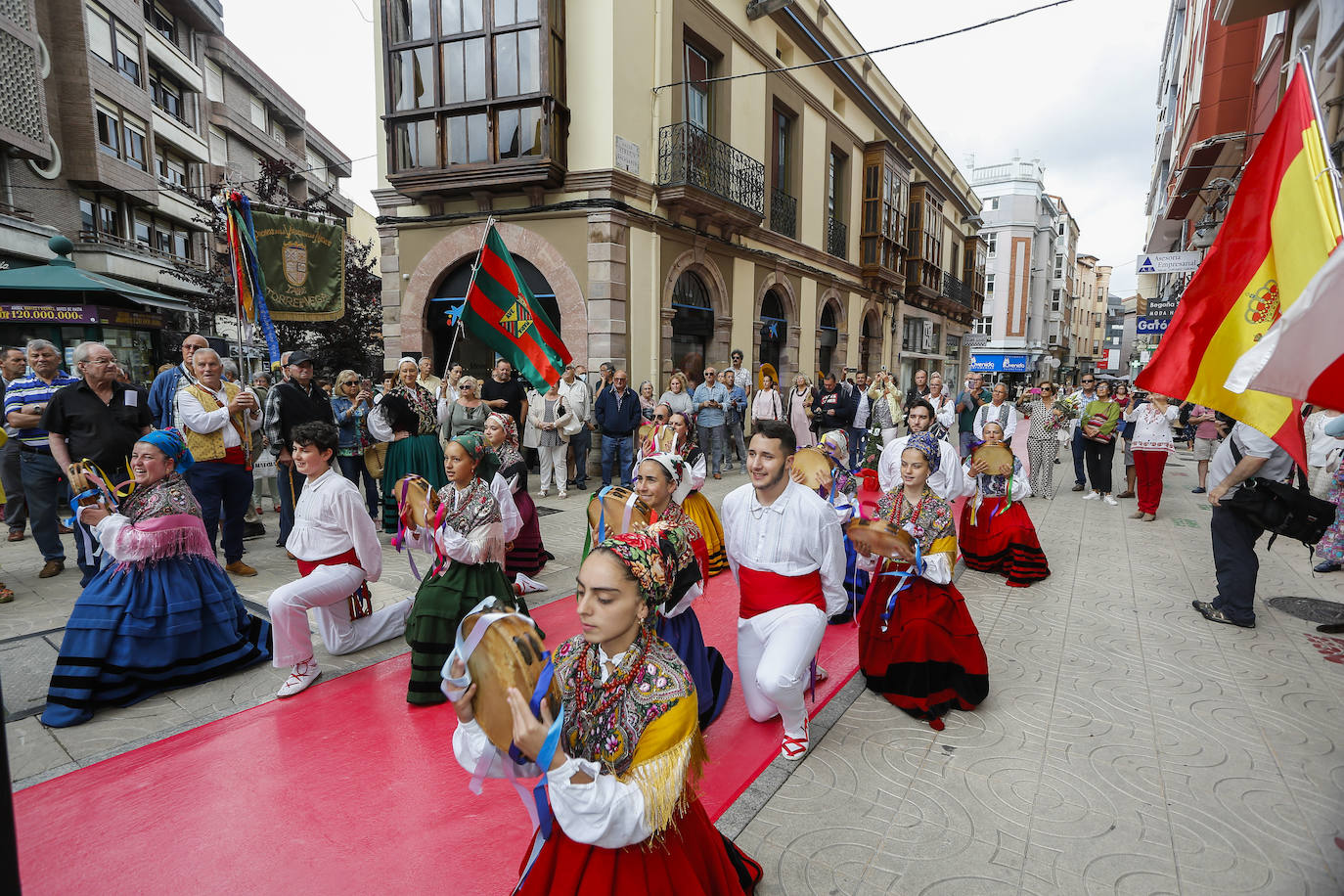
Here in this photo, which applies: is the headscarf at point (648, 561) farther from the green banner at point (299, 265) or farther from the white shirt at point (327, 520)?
the green banner at point (299, 265)

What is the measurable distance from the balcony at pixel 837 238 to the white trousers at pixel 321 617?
56.6 feet

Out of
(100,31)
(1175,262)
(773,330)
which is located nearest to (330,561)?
(1175,262)

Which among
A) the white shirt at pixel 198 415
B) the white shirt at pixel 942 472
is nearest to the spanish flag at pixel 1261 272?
the white shirt at pixel 942 472

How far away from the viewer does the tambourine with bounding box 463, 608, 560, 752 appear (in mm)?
1692

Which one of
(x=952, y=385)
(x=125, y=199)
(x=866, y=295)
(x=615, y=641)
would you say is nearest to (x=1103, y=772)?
(x=615, y=641)

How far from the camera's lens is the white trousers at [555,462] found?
33.5 feet

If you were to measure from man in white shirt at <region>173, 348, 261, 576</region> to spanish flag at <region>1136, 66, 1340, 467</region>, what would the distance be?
664 centimetres

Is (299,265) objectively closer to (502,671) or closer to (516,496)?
(516,496)

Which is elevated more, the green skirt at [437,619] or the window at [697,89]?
the window at [697,89]

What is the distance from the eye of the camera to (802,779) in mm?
3270

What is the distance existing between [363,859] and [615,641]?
1.63 meters

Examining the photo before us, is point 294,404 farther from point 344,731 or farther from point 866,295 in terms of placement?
point 866,295

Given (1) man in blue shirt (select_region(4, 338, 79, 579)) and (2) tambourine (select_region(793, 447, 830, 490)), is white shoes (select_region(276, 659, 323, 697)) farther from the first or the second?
(1) man in blue shirt (select_region(4, 338, 79, 579))

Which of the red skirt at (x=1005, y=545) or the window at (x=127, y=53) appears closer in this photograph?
the red skirt at (x=1005, y=545)
